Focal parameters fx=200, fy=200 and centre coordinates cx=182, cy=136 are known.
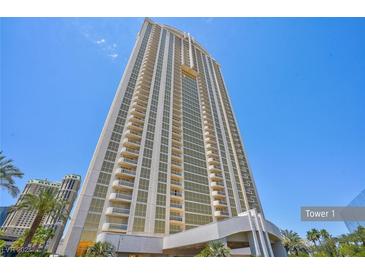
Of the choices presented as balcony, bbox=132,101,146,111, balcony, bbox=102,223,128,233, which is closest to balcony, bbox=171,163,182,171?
balcony, bbox=102,223,128,233

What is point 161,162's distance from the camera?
44.8 metres

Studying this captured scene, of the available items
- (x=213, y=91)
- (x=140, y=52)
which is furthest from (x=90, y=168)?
(x=213, y=91)

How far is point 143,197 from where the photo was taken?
38.4m

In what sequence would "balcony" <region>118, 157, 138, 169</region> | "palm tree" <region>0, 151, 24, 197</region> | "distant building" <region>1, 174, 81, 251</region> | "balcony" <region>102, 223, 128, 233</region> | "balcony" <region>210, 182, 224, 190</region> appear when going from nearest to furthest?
"palm tree" <region>0, 151, 24, 197</region>, "balcony" <region>102, 223, 128, 233</region>, "balcony" <region>118, 157, 138, 169</region>, "balcony" <region>210, 182, 224, 190</region>, "distant building" <region>1, 174, 81, 251</region>

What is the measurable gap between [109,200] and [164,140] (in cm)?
1887

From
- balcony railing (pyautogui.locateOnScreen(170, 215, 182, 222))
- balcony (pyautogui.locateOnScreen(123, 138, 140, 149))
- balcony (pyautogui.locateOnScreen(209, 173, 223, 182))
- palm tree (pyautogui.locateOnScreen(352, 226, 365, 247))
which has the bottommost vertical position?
palm tree (pyautogui.locateOnScreen(352, 226, 365, 247))

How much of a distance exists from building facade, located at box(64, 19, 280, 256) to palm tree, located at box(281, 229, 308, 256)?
14886mm

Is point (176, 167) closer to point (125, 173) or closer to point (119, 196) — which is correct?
point (125, 173)

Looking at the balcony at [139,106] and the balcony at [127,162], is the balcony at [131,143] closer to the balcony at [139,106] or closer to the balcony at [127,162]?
the balcony at [127,162]

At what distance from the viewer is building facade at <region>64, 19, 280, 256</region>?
3366cm

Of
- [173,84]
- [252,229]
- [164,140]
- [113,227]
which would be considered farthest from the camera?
[173,84]

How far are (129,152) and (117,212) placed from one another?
1227 centimetres

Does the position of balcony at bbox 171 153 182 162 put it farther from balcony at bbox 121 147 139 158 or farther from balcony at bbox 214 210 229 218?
balcony at bbox 214 210 229 218

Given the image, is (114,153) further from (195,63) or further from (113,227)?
(195,63)
